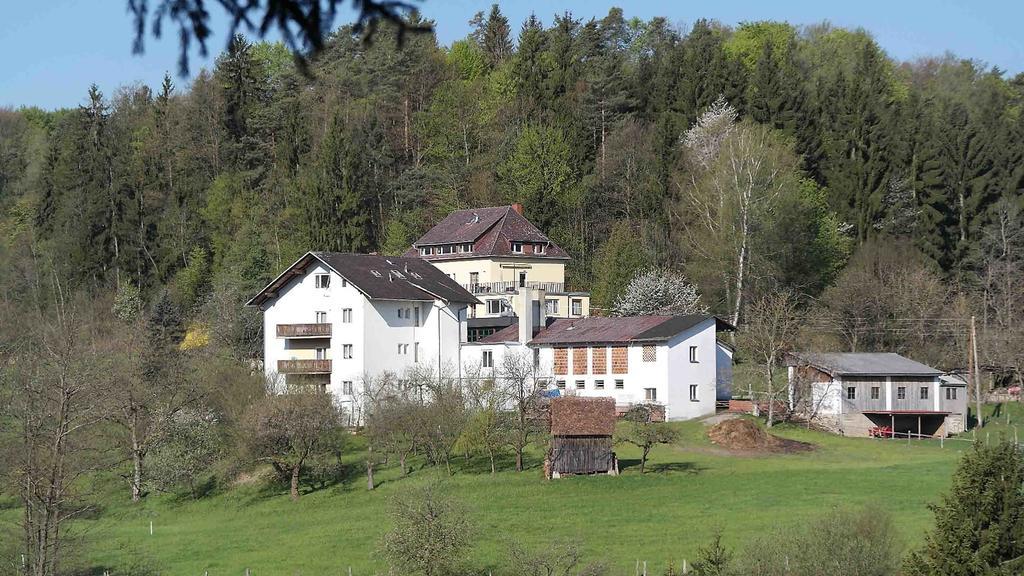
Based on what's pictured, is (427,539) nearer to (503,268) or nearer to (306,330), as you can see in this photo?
(306,330)

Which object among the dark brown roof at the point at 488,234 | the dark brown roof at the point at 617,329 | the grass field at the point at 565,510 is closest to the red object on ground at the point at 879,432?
the grass field at the point at 565,510

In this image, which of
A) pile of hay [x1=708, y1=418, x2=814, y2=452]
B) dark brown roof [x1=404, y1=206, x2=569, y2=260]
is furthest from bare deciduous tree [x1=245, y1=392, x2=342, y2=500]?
dark brown roof [x1=404, y1=206, x2=569, y2=260]

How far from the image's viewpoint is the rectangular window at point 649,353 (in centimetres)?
5916

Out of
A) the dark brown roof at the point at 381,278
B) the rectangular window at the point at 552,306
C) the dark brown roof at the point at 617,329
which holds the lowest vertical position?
the dark brown roof at the point at 617,329

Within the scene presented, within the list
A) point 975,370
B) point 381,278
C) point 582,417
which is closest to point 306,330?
point 381,278

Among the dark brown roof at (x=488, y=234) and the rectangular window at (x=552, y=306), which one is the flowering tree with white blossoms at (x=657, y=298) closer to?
the rectangular window at (x=552, y=306)

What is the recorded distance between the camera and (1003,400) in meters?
64.1

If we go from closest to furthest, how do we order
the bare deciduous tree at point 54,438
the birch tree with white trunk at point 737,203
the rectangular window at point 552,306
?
the bare deciduous tree at point 54,438 < the birch tree with white trunk at point 737,203 < the rectangular window at point 552,306

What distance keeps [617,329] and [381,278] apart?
1227 cm

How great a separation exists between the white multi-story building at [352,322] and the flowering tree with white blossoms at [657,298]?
30.0 ft

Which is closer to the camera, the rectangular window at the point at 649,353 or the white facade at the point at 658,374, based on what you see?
the white facade at the point at 658,374

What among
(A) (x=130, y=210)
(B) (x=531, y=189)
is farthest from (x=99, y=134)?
(B) (x=531, y=189)

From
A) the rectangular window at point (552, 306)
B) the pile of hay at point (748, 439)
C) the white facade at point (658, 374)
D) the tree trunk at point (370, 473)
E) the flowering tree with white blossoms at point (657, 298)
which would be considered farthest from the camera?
the rectangular window at point (552, 306)

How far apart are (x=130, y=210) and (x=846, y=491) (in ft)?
189
